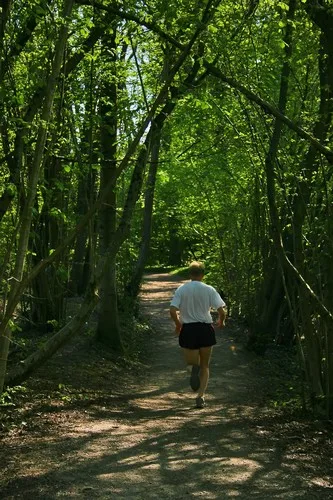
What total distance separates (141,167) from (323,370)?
344 centimetres

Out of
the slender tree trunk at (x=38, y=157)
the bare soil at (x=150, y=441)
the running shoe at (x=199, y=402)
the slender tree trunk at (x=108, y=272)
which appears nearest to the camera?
the bare soil at (x=150, y=441)

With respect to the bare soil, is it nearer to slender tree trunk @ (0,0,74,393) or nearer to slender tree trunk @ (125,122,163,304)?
slender tree trunk @ (0,0,74,393)

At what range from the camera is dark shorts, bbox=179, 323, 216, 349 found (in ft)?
30.6

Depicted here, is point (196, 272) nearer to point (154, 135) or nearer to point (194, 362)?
point (194, 362)

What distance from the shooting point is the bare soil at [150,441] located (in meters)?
5.34

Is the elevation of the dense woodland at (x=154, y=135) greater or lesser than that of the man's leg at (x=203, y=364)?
greater

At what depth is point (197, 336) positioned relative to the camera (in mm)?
9336

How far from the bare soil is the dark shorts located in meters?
0.87

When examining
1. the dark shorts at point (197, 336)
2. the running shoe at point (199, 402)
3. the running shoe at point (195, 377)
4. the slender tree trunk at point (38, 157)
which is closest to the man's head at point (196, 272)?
the dark shorts at point (197, 336)

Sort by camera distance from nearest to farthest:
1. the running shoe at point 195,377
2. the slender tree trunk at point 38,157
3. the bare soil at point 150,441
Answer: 1. the bare soil at point 150,441
2. the slender tree trunk at point 38,157
3. the running shoe at point 195,377

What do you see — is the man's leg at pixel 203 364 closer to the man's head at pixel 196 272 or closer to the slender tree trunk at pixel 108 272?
the man's head at pixel 196 272

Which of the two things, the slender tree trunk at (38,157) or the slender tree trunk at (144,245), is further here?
the slender tree trunk at (144,245)

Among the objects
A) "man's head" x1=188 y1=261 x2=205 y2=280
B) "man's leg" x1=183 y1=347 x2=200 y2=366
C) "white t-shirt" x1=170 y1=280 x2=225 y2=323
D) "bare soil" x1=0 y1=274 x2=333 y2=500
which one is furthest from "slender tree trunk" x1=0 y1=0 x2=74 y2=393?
"man's head" x1=188 y1=261 x2=205 y2=280

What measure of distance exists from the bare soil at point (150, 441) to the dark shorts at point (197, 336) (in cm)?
87
